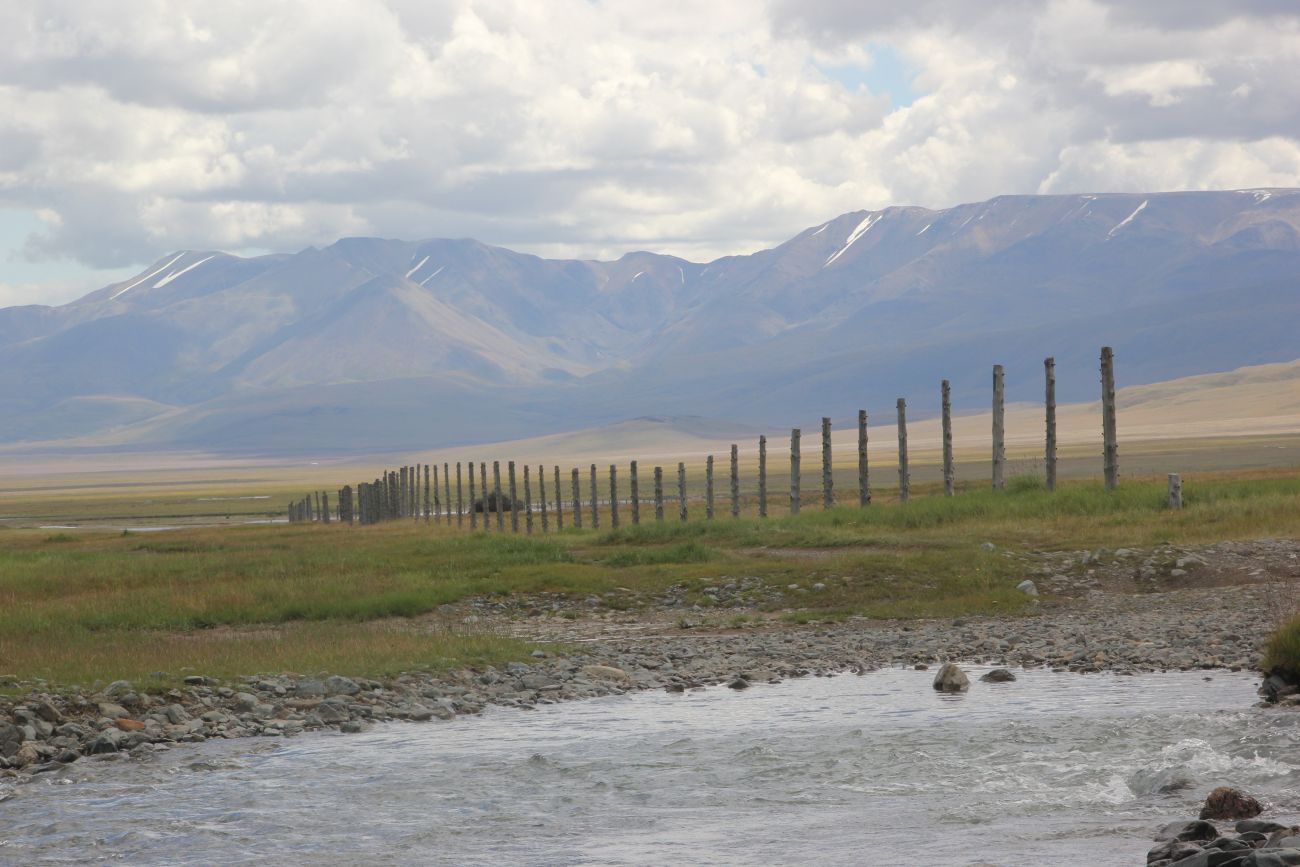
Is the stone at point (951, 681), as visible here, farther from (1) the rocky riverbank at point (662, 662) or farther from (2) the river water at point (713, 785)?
(1) the rocky riverbank at point (662, 662)

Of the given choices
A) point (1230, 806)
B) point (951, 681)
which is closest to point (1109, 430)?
point (951, 681)

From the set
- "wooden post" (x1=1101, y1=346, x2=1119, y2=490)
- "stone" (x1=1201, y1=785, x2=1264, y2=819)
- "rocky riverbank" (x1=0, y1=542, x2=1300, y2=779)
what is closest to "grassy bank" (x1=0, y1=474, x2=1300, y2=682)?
"wooden post" (x1=1101, y1=346, x2=1119, y2=490)

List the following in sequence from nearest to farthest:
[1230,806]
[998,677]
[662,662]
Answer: [1230,806] < [998,677] < [662,662]

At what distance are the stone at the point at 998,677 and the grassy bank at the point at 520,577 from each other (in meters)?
6.14

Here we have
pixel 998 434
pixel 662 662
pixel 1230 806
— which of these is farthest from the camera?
pixel 998 434

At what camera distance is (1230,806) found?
1238 cm

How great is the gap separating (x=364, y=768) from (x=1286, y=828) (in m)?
8.91

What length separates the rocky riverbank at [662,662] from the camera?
17.9 m

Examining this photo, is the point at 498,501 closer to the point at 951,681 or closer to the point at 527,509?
the point at 527,509

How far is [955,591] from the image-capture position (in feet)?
90.8

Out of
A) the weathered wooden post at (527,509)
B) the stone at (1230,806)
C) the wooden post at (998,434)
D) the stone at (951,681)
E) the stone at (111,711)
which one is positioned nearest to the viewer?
the stone at (1230,806)

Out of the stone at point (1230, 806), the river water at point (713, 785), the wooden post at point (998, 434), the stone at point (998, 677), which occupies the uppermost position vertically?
the wooden post at point (998, 434)

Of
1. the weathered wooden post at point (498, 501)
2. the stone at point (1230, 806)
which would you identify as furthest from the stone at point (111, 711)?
the weathered wooden post at point (498, 501)

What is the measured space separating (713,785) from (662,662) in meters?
7.19
